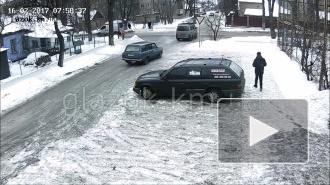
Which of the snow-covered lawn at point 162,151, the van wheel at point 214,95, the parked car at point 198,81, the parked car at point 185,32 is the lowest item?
the snow-covered lawn at point 162,151

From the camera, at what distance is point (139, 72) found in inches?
824

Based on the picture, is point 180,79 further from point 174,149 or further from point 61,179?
point 61,179

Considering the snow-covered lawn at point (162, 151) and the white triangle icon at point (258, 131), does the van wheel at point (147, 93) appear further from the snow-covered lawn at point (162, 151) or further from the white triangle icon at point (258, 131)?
the white triangle icon at point (258, 131)

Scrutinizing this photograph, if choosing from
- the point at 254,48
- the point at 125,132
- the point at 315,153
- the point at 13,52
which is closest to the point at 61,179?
the point at 125,132

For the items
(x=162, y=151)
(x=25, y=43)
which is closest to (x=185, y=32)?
(x=25, y=43)

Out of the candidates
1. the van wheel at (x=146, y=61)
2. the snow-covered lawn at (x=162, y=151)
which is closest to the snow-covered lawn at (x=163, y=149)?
the snow-covered lawn at (x=162, y=151)

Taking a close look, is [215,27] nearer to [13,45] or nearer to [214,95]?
[13,45]

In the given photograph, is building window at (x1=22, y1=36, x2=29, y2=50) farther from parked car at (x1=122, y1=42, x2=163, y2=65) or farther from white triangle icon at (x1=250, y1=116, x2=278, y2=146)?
white triangle icon at (x1=250, y1=116, x2=278, y2=146)

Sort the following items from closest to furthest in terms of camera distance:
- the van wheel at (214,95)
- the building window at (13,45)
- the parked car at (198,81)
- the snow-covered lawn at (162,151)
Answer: the snow-covered lawn at (162,151), the parked car at (198,81), the van wheel at (214,95), the building window at (13,45)

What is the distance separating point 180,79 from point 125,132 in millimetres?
3798
